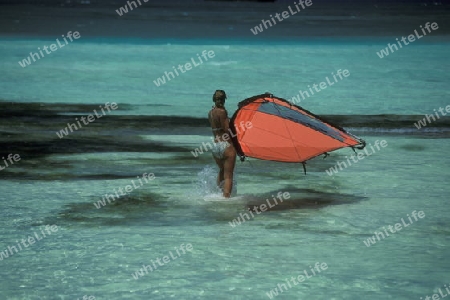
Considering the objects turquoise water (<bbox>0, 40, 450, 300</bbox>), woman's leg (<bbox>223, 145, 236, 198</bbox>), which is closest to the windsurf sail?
woman's leg (<bbox>223, 145, 236, 198</bbox>)

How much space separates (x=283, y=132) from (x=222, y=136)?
34.8 inches

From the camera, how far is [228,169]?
1144 centimetres

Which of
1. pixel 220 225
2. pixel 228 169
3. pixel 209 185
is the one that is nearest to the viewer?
pixel 220 225

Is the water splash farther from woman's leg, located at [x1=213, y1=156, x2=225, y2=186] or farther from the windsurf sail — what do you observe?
the windsurf sail

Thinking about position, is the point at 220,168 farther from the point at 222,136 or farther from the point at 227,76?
the point at 227,76

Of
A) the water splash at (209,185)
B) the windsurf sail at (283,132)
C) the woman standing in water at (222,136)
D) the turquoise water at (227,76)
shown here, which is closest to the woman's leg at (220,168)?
the woman standing in water at (222,136)

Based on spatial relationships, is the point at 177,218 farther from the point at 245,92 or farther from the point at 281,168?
the point at 245,92

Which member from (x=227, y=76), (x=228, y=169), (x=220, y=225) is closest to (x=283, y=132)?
(x=228, y=169)

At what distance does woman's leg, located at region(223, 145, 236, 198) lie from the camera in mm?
11314

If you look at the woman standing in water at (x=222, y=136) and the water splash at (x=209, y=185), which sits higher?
the woman standing in water at (x=222, y=136)

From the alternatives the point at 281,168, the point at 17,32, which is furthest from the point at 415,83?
the point at 17,32

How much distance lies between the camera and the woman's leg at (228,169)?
11314 mm

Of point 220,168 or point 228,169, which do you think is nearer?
point 228,169

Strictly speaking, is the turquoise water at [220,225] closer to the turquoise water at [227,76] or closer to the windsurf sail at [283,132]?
the windsurf sail at [283,132]
